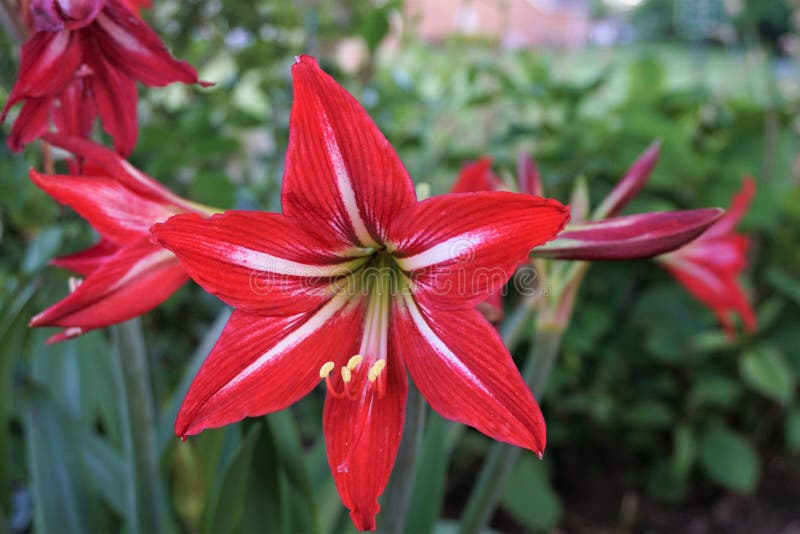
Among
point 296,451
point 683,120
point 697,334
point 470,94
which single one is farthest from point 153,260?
point 683,120

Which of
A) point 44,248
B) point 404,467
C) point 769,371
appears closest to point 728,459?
point 769,371

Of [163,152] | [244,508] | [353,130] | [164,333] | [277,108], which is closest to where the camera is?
[353,130]

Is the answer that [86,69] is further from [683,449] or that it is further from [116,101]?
[683,449]

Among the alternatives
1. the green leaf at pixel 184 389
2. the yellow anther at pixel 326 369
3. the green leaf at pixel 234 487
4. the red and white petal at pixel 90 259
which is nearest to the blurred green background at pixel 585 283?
the green leaf at pixel 184 389

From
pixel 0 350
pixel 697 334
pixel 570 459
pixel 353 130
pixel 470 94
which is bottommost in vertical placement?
pixel 570 459

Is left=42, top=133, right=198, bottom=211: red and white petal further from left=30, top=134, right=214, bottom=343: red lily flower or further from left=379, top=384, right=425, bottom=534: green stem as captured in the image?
left=379, top=384, right=425, bottom=534: green stem

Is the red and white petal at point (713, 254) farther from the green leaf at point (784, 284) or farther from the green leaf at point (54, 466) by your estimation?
the green leaf at point (54, 466)

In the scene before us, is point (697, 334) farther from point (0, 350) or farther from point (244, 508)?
point (0, 350)
